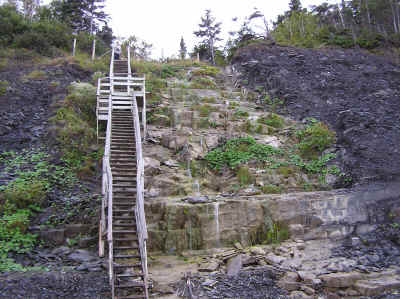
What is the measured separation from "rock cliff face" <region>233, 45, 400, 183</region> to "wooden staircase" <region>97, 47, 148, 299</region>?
6720mm

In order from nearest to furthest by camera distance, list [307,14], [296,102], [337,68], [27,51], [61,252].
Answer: [61,252] → [296,102] → [337,68] → [27,51] → [307,14]

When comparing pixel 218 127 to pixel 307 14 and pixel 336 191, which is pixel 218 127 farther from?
pixel 307 14

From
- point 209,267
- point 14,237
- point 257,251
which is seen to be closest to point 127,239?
point 209,267

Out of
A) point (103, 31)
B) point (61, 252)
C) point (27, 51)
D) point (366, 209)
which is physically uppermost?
point (103, 31)

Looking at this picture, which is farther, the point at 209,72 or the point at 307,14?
the point at 307,14

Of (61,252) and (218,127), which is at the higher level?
(218,127)

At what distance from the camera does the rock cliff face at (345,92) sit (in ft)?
37.7

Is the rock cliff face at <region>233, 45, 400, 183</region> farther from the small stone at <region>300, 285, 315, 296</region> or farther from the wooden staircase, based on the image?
the wooden staircase

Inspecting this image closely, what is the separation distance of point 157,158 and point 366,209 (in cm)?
643

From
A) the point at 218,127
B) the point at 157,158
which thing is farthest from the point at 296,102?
the point at 157,158

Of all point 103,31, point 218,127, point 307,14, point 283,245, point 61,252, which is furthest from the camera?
point 307,14

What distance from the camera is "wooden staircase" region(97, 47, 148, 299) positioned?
6867 millimetres

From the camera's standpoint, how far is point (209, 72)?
2020 cm

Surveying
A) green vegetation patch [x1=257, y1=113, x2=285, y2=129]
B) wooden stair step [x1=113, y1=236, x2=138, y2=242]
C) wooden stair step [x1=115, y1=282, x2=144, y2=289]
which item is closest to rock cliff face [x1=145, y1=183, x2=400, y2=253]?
wooden stair step [x1=113, y1=236, x2=138, y2=242]
